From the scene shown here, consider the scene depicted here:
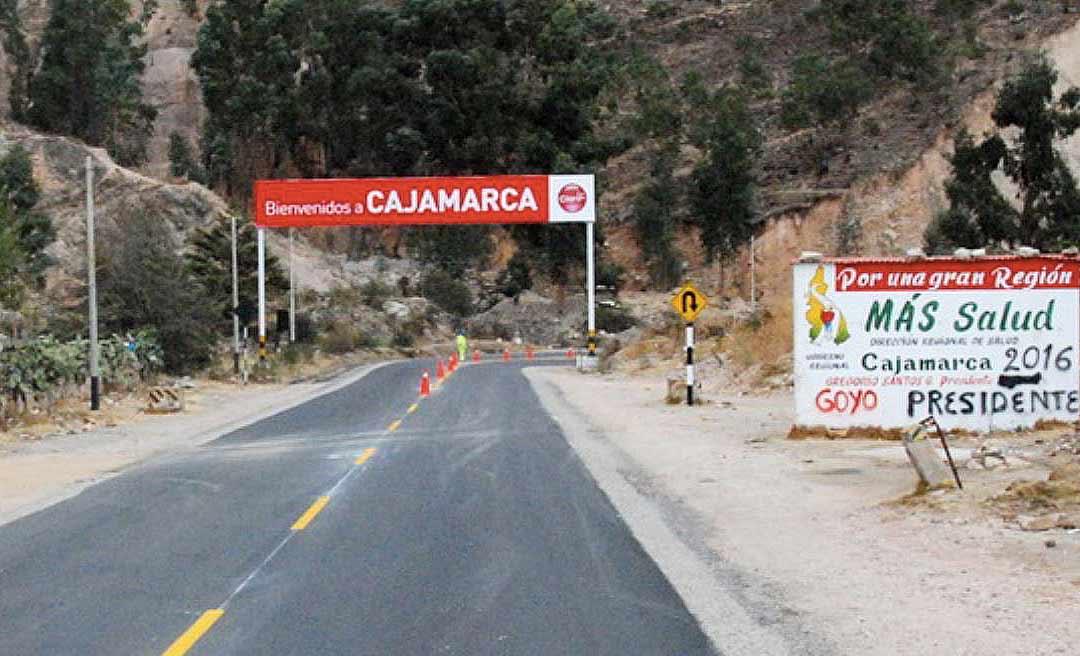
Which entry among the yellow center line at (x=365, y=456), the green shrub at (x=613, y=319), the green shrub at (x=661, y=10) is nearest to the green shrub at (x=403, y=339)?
the green shrub at (x=613, y=319)

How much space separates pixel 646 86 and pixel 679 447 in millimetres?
83109

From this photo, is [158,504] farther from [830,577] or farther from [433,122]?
[433,122]

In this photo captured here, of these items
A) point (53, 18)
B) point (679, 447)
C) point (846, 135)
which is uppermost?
point (53, 18)

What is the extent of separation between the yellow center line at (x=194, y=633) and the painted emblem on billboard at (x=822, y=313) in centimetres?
1486

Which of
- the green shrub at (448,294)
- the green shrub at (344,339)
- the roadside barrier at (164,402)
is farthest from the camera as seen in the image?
the green shrub at (448,294)

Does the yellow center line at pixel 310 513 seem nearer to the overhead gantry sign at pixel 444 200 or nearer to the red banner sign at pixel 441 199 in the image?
the overhead gantry sign at pixel 444 200

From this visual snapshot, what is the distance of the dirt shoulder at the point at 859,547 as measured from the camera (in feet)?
29.5

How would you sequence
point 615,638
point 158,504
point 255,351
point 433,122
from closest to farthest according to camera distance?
point 615,638
point 158,504
point 255,351
point 433,122

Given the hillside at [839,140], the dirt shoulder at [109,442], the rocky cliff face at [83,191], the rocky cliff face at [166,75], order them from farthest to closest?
the rocky cliff face at [166,75], the rocky cliff face at [83,191], the hillside at [839,140], the dirt shoulder at [109,442]

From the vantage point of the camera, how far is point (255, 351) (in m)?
64.1

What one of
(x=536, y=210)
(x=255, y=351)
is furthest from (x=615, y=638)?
(x=255, y=351)

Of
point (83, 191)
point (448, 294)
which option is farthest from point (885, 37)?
point (83, 191)

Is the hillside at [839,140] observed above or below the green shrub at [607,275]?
above

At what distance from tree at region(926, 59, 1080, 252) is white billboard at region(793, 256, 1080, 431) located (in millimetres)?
32900
